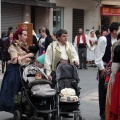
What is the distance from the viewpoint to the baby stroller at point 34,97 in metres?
7.61

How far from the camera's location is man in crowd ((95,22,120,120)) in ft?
27.2

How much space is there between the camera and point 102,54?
8375mm

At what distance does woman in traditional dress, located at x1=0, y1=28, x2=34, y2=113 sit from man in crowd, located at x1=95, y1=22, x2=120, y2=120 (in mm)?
1265

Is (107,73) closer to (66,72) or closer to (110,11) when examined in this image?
(66,72)

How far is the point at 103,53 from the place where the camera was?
8.39m

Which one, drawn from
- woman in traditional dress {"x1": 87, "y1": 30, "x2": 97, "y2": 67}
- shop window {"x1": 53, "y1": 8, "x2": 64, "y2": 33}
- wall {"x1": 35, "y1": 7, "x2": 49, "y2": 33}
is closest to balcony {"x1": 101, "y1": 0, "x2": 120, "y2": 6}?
shop window {"x1": 53, "y1": 8, "x2": 64, "y2": 33}

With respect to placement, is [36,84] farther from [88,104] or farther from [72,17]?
[72,17]

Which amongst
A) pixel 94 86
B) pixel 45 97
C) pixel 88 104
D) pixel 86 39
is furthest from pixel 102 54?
pixel 86 39

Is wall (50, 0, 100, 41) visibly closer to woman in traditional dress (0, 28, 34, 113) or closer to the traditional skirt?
woman in traditional dress (0, 28, 34, 113)

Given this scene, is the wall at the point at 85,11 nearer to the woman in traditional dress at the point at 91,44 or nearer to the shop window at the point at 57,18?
the shop window at the point at 57,18

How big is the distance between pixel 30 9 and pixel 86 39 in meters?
5.78

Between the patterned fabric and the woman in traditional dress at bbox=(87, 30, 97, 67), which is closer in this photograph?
the patterned fabric

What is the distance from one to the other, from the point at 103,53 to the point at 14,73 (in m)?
1.73

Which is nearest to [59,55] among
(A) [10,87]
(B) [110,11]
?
(A) [10,87]
